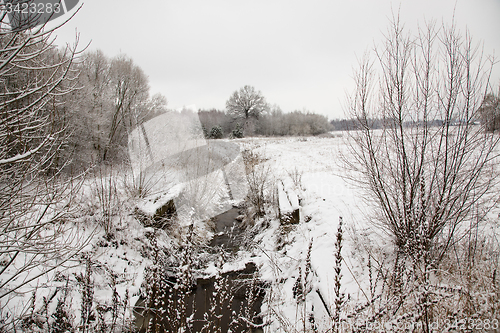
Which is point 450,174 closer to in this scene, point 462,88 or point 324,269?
point 462,88

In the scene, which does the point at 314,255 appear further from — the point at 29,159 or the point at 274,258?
the point at 29,159

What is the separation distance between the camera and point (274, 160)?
14938 millimetres

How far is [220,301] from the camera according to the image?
170cm

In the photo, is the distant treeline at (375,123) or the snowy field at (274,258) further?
the snowy field at (274,258)

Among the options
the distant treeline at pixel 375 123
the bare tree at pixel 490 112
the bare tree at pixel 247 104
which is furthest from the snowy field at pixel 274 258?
the bare tree at pixel 247 104

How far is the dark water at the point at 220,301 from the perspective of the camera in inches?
69.5

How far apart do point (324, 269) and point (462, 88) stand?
344 cm

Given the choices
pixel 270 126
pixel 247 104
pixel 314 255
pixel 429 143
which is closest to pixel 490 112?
pixel 429 143

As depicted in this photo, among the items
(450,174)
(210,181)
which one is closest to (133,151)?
(210,181)

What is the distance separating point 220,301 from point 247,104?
139 ft

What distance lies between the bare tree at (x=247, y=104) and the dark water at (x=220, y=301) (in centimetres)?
3530

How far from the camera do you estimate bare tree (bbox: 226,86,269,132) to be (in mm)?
41875

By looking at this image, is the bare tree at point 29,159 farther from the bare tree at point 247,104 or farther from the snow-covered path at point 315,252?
the bare tree at point 247,104

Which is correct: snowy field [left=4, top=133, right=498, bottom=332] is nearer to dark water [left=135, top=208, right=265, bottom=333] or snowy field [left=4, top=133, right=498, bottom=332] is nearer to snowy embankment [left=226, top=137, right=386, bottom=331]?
snowy embankment [left=226, top=137, right=386, bottom=331]
